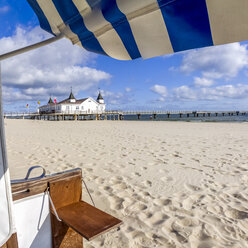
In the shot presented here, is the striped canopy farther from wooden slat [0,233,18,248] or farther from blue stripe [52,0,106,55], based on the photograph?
wooden slat [0,233,18,248]

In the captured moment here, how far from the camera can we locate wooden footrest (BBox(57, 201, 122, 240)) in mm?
1528

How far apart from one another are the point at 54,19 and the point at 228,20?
1251 mm

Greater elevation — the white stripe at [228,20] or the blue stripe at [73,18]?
the blue stripe at [73,18]

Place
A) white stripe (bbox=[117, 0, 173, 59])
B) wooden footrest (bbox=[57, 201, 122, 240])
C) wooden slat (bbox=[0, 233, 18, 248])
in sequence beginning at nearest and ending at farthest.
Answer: white stripe (bbox=[117, 0, 173, 59]) < wooden slat (bbox=[0, 233, 18, 248]) < wooden footrest (bbox=[57, 201, 122, 240])

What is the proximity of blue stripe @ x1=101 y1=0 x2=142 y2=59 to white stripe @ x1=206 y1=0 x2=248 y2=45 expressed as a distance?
0.53 m

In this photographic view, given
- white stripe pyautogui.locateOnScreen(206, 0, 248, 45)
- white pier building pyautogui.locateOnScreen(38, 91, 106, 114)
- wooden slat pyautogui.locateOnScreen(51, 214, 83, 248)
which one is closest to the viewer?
white stripe pyautogui.locateOnScreen(206, 0, 248, 45)

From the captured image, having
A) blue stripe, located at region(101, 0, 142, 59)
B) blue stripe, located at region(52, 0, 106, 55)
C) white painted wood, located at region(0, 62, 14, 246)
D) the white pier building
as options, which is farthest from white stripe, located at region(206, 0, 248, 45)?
the white pier building

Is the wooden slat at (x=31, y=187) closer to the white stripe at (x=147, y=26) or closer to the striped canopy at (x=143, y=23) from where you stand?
the striped canopy at (x=143, y=23)

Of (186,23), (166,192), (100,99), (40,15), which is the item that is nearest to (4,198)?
(40,15)

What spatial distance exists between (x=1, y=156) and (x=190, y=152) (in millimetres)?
5968

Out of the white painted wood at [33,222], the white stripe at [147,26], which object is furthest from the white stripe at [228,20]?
the white painted wood at [33,222]

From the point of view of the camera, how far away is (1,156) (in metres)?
1.22

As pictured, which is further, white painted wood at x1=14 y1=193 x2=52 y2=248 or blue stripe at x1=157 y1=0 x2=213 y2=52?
white painted wood at x1=14 y1=193 x2=52 y2=248

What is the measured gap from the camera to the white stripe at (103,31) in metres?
1.30
